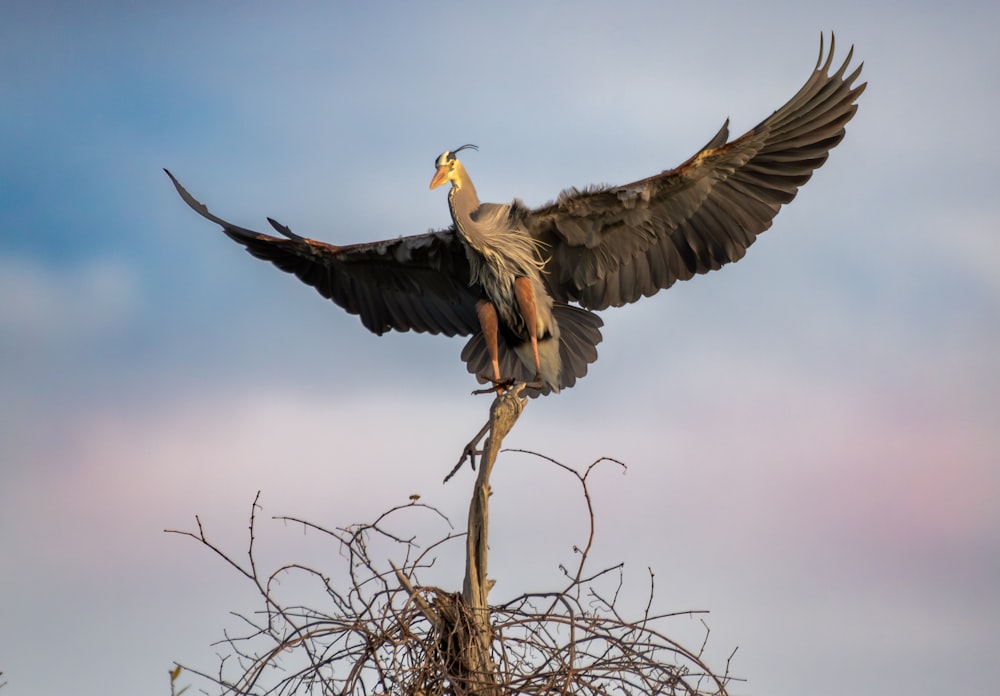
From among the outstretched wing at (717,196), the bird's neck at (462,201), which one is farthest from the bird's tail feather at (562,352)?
the bird's neck at (462,201)

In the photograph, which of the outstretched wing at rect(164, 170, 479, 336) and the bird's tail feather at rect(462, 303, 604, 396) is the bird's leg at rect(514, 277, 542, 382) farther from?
the outstretched wing at rect(164, 170, 479, 336)

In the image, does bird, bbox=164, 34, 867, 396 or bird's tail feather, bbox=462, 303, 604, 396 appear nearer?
bird, bbox=164, 34, 867, 396

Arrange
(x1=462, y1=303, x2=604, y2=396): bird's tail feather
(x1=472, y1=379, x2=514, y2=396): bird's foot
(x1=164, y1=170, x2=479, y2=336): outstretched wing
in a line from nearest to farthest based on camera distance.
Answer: (x1=472, y1=379, x2=514, y2=396): bird's foot → (x1=462, y1=303, x2=604, y2=396): bird's tail feather → (x1=164, y1=170, x2=479, y2=336): outstretched wing

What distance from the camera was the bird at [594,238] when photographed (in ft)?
22.3

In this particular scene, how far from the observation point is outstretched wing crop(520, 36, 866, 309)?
265 inches

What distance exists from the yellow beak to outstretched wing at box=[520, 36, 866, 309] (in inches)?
19.9

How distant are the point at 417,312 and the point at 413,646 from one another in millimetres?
3727

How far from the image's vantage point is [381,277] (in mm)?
7617

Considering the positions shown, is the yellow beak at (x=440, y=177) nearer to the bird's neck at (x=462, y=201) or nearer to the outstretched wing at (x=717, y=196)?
the bird's neck at (x=462, y=201)

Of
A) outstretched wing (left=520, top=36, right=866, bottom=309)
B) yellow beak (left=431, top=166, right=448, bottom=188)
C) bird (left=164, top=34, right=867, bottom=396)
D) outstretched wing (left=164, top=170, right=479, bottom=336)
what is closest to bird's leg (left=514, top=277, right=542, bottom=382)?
bird (left=164, top=34, right=867, bottom=396)

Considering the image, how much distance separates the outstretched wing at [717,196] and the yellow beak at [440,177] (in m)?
0.51

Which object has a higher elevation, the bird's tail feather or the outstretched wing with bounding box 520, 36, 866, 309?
the outstretched wing with bounding box 520, 36, 866, 309

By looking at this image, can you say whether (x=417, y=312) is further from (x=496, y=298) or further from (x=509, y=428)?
(x=509, y=428)

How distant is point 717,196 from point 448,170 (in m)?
1.55
